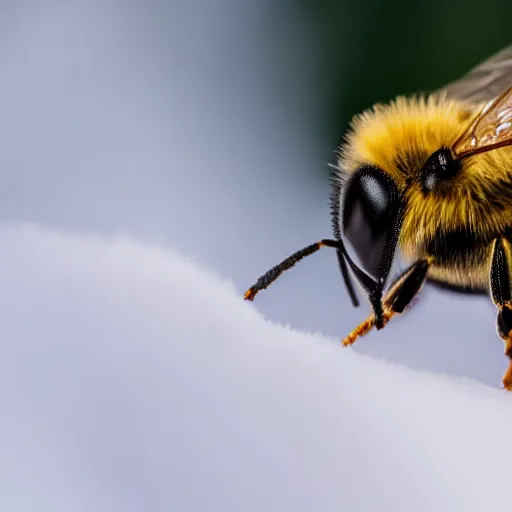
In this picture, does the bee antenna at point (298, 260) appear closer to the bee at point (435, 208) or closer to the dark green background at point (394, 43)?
the bee at point (435, 208)

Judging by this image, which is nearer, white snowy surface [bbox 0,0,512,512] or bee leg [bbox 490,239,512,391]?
white snowy surface [bbox 0,0,512,512]

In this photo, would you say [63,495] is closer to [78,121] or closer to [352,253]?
[352,253]

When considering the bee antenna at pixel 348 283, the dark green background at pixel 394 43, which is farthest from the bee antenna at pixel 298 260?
the dark green background at pixel 394 43

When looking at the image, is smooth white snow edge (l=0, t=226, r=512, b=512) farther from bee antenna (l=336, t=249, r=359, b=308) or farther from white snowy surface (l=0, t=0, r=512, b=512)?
bee antenna (l=336, t=249, r=359, b=308)

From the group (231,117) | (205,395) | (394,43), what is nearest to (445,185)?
(205,395)

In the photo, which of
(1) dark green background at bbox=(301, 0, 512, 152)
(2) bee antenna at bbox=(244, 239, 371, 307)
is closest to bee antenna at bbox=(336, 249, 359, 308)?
(2) bee antenna at bbox=(244, 239, 371, 307)

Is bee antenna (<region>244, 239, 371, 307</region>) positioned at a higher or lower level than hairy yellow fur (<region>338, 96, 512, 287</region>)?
lower
